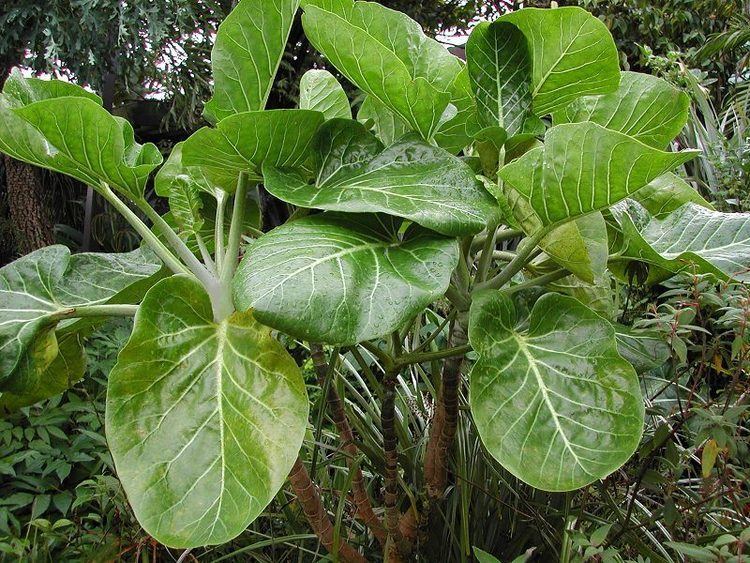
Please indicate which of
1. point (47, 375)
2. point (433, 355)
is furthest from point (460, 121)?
point (47, 375)

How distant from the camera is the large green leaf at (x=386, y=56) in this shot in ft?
1.96

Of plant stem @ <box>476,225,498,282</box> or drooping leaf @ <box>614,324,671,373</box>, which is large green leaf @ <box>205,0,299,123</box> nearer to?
plant stem @ <box>476,225,498,282</box>

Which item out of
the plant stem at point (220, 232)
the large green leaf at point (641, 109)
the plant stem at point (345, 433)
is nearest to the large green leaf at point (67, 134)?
the plant stem at point (220, 232)

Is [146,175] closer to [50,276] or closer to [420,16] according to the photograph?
[50,276]

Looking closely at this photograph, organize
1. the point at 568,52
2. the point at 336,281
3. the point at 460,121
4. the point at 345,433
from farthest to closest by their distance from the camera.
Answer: the point at 345,433 → the point at 460,121 → the point at 568,52 → the point at 336,281

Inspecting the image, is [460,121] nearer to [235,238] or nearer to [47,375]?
[235,238]

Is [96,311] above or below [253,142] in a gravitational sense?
below

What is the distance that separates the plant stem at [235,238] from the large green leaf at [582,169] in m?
0.32

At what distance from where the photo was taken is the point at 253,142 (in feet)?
2.01

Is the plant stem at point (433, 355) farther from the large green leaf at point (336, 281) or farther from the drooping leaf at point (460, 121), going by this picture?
the drooping leaf at point (460, 121)

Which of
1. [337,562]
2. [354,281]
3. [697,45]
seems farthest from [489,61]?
[697,45]

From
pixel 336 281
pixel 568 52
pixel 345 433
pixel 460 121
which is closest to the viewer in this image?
pixel 336 281

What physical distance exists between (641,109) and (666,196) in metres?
0.19

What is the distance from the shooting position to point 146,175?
2.19ft
